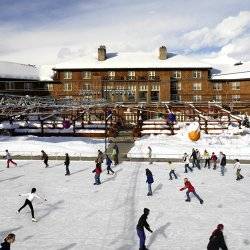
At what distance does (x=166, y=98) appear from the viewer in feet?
211

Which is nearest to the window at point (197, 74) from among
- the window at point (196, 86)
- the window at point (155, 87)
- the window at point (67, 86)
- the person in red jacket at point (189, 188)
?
the window at point (196, 86)

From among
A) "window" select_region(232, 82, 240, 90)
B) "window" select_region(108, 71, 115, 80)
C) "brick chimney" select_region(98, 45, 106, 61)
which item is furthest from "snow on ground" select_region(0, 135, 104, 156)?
"window" select_region(232, 82, 240, 90)

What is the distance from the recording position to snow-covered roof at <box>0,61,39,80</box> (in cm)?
6427

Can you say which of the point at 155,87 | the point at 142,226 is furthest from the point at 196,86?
the point at 142,226

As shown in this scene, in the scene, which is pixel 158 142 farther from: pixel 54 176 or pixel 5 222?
pixel 5 222

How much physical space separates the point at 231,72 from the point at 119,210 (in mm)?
56787

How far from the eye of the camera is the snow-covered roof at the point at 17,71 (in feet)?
211

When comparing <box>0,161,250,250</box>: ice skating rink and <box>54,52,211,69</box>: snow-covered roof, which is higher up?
<box>54,52,211,69</box>: snow-covered roof

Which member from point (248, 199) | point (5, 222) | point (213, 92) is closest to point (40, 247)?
point (5, 222)

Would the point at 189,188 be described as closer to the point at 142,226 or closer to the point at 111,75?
the point at 142,226

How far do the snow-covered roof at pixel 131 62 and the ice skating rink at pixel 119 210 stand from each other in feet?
133

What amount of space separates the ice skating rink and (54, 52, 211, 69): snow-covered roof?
4045 cm

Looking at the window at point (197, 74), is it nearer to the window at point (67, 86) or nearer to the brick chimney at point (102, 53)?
the brick chimney at point (102, 53)

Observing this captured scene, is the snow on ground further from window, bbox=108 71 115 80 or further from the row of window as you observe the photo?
the row of window
